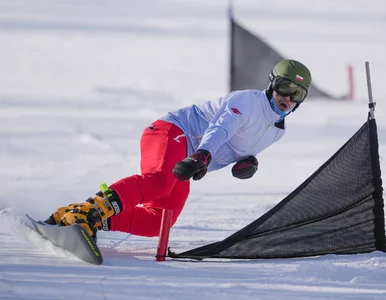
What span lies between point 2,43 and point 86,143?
63.4 ft

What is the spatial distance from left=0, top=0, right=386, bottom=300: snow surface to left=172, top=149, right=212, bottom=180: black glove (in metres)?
0.44

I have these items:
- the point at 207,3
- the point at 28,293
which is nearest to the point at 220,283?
the point at 28,293

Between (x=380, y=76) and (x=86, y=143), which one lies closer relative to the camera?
(x=86, y=143)

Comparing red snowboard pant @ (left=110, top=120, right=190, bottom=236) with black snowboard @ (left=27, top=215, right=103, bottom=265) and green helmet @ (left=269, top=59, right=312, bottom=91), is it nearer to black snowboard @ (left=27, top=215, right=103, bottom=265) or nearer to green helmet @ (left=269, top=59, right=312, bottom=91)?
black snowboard @ (left=27, top=215, right=103, bottom=265)

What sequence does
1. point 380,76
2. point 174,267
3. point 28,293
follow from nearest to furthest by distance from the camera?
point 28,293, point 174,267, point 380,76

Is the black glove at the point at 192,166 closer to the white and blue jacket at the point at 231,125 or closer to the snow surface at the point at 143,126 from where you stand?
the white and blue jacket at the point at 231,125

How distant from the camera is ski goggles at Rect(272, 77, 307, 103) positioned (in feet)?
15.8

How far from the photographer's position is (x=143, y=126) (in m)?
12.9

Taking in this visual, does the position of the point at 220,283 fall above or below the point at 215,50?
below

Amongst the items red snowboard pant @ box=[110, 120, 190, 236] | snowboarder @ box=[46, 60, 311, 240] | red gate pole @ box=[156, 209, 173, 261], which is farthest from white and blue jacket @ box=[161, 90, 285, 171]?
red gate pole @ box=[156, 209, 173, 261]

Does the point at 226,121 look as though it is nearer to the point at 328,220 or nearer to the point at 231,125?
the point at 231,125

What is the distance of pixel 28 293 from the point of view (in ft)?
11.8

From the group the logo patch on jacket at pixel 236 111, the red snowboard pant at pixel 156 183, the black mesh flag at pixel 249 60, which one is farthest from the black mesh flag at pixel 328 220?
the black mesh flag at pixel 249 60

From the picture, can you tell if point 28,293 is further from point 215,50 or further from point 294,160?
point 215,50
